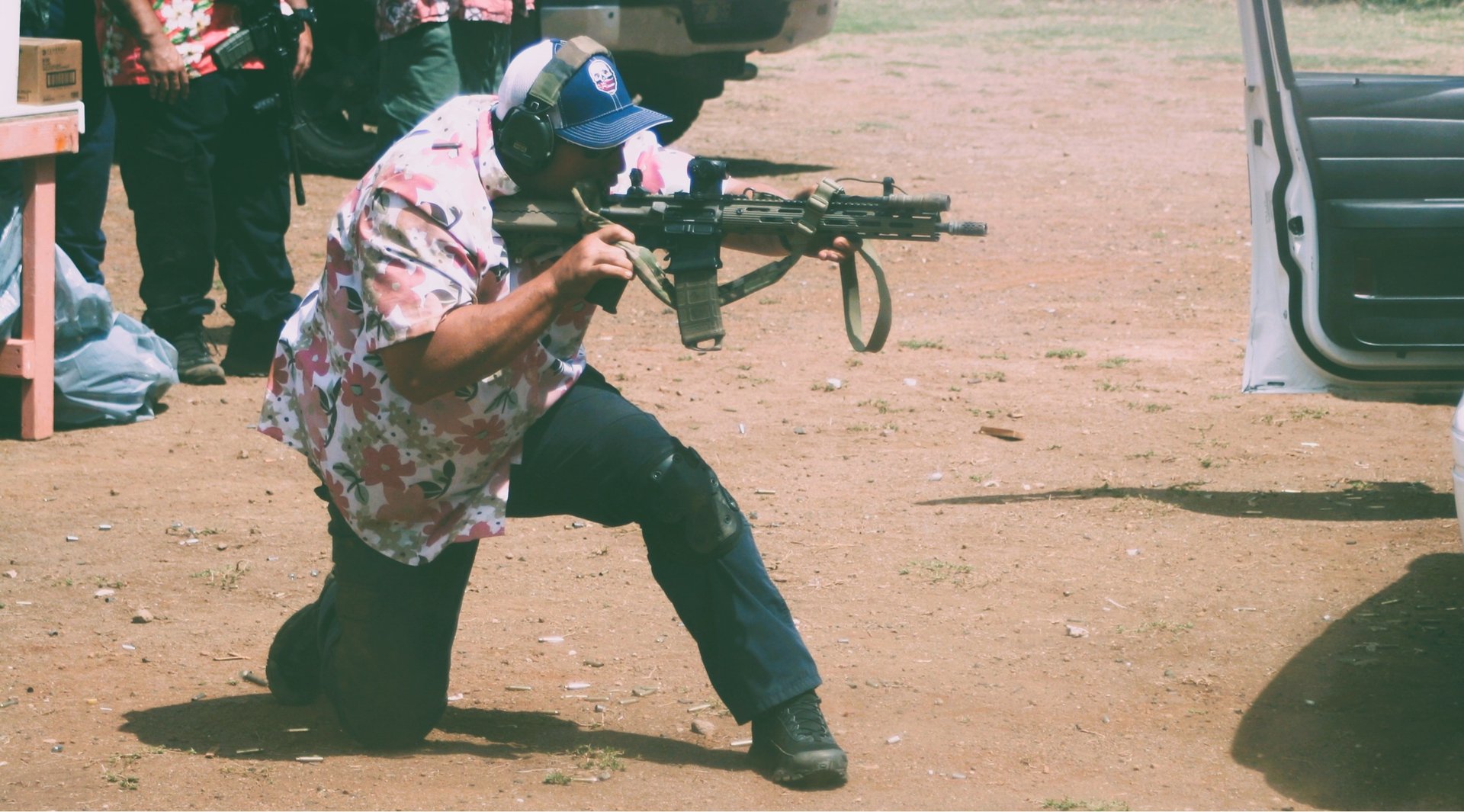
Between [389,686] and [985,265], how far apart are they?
5667 millimetres

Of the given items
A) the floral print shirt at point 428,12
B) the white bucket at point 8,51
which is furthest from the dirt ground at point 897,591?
the floral print shirt at point 428,12

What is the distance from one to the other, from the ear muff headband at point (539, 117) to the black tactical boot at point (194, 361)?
352cm

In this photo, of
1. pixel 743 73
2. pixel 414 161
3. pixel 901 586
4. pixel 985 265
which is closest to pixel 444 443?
pixel 414 161

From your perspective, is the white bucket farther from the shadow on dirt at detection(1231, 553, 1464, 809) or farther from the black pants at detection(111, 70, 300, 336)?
the shadow on dirt at detection(1231, 553, 1464, 809)

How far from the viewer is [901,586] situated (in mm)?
4320

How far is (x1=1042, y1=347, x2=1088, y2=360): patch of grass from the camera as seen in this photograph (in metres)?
6.75

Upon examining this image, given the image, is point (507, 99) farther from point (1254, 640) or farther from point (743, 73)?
point (743, 73)

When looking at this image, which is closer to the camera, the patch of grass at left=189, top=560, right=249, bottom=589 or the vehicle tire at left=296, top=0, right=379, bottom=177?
the patch of grass at left=189, top=560, right=249, bottom=589

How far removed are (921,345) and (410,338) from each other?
4.24 m

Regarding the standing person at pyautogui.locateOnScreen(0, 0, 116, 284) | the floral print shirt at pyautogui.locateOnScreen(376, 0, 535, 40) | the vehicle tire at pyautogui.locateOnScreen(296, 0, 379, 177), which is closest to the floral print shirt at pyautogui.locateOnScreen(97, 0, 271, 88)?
the standing person at pyautogui.locateOnScreen(0, 0, 116, 284)

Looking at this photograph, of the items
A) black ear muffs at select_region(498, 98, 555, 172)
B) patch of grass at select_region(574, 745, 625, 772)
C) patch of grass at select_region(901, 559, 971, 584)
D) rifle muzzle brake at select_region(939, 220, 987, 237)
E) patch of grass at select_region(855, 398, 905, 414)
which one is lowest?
patch of grass at select_region(574, 745, 625, 772)

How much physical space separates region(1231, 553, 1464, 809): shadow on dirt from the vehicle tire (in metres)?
6.84

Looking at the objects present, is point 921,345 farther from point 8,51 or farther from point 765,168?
point 765,168

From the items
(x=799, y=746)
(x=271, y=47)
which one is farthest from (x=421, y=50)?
(x=799, y=746)
